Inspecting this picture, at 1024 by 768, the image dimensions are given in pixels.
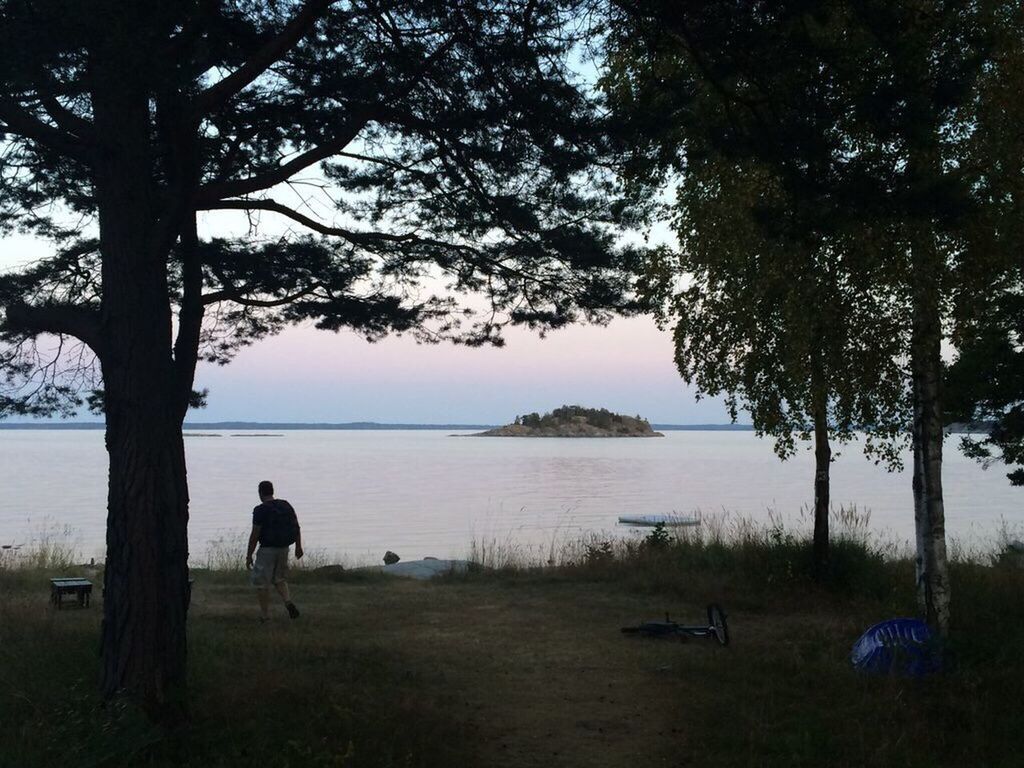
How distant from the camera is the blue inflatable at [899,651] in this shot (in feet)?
30.2

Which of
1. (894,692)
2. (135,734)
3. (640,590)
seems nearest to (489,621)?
(640,590)

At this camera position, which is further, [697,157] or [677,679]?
[677,679]

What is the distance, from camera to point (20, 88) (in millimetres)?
7129

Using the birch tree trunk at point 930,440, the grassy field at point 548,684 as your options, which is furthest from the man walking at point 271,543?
the birch tree trunk at point 930,440

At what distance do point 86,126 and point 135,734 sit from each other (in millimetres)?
4724

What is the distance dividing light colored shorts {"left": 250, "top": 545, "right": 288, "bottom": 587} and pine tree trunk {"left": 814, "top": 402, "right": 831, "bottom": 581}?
24.3ft

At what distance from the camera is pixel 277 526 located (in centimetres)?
1280

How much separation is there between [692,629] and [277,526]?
5.44 meters

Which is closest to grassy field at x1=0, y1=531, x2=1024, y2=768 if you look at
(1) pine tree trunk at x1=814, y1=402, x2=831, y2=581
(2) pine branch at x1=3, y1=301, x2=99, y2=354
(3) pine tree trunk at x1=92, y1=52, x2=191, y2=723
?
(1) pine tree trunk at x1=814, y1=402, x2=831, y2=581

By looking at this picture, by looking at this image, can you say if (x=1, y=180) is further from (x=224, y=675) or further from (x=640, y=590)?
(x=640, y=590)

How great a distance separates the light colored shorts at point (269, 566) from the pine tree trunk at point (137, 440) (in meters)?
4.95

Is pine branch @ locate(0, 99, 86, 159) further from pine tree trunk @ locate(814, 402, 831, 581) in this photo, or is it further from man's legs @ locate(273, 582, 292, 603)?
pine tree trunk @ locate(814, 402, 831, 581)

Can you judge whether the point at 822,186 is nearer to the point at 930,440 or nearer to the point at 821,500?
the point at 930,440

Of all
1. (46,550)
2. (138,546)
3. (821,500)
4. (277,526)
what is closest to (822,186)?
(138,546)
